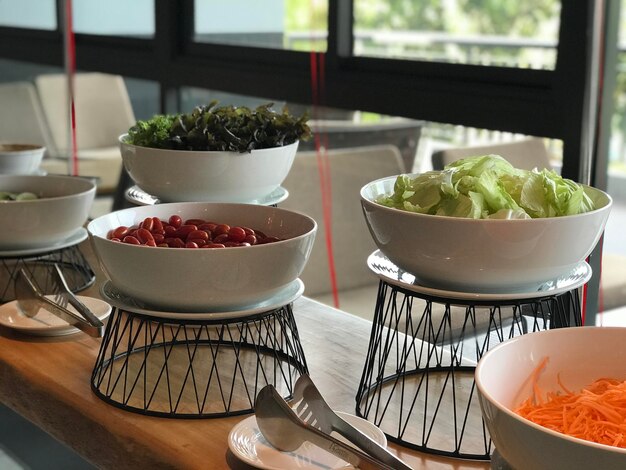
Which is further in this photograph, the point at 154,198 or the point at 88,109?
the point at 88,109

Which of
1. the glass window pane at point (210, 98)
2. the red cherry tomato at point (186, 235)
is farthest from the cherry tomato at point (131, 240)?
the glass window pane at point (210, 98)

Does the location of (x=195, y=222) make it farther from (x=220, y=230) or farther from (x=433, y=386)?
(x=433, y=386)

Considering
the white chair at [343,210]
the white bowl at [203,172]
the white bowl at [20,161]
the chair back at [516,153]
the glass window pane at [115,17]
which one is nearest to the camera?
the white bowl at [203,172]

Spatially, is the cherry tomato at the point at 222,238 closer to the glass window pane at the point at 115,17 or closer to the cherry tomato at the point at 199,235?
the cherry tomato at the point at 199,235

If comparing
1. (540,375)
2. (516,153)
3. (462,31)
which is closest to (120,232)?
(540,375)

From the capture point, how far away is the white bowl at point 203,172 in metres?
1.26

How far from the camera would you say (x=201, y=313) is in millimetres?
935

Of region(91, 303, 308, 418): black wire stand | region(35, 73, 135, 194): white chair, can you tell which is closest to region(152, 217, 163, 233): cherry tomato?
region(91, 303, 308, 418): black wire stand

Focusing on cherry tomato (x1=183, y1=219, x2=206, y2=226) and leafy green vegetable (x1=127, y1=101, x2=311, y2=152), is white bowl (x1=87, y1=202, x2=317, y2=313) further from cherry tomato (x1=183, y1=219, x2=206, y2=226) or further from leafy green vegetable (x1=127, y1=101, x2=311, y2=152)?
leafy green vegetable (x1=127, y1=101, x2=311, y2=152)

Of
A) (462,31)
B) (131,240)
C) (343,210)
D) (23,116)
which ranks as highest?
(462,31)

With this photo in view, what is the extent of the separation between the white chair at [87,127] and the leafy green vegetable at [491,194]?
2934 millimetres

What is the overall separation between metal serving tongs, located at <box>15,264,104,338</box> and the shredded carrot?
601 mm

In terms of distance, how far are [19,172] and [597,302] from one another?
3.93 ft

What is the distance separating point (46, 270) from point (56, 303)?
12.5 inches
